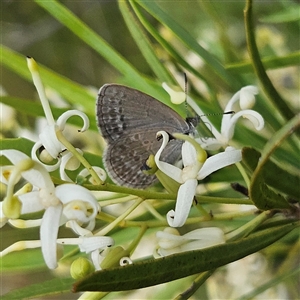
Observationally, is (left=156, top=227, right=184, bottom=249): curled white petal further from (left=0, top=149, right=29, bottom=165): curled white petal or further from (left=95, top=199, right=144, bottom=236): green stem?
(left=0, top=149, right=29, bottom=165): curled white petal

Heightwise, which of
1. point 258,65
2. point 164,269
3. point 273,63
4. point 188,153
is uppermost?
point 273,63

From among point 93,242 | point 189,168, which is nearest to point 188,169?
point 189,168

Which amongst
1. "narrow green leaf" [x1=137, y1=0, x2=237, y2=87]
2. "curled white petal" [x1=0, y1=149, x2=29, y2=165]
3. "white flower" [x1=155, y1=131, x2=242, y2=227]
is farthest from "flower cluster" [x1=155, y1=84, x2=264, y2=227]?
"narrow green leaf" [x1=137, y1=0, x2=237, y2=87]

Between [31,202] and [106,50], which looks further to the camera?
[106,50]

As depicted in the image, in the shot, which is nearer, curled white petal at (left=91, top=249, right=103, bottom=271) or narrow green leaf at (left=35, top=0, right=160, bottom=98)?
curled white petal at (left=91, top=249, right=103, bottom=271)

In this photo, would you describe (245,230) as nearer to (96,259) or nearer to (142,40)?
(96,259)
